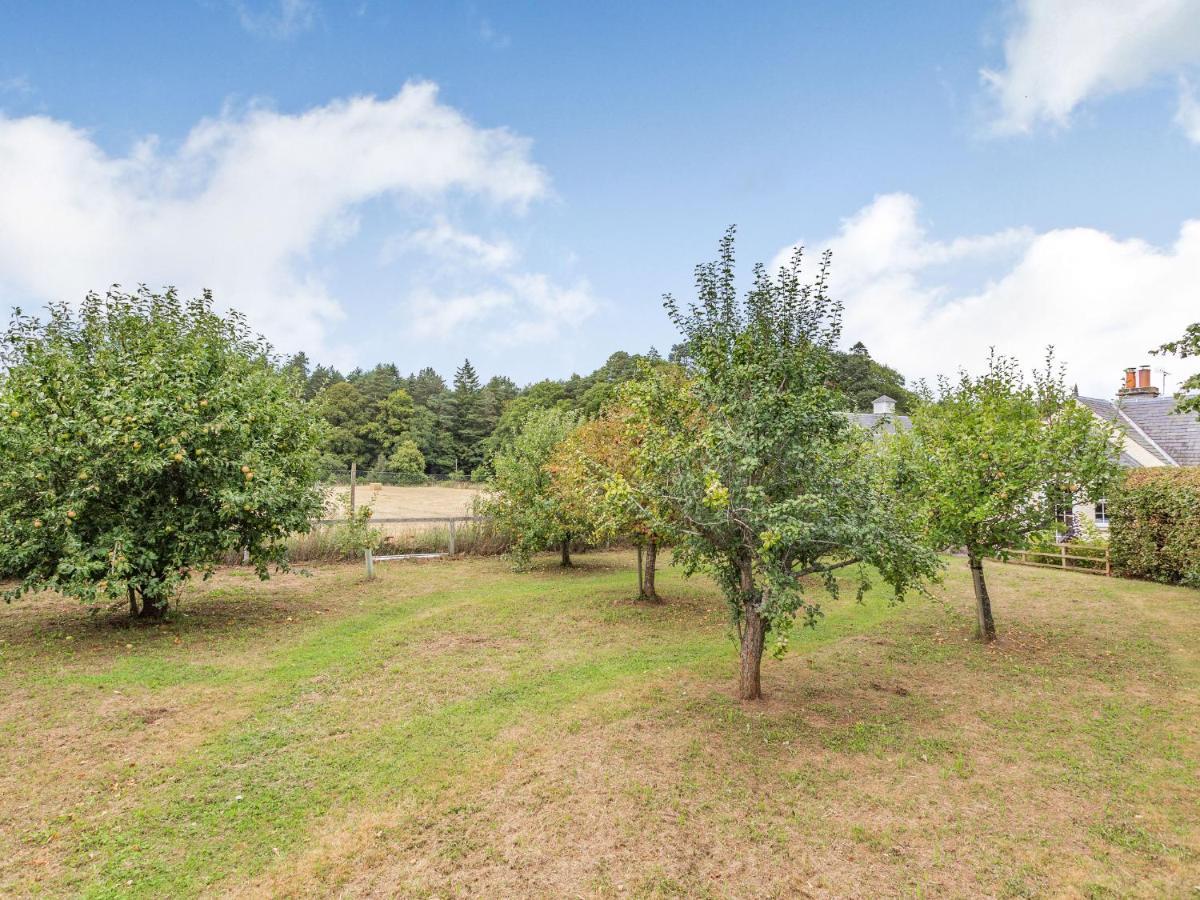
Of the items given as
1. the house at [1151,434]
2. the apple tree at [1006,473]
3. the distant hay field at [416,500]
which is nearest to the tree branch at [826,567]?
the apple tree at [1006,473]

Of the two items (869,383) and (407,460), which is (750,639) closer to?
(407,460)

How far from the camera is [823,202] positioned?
12648mm

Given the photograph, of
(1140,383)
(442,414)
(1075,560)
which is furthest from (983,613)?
(442,414)

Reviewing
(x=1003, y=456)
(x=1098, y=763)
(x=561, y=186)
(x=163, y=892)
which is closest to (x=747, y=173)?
(x=561, y=186)

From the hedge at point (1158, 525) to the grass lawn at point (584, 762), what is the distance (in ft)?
20.0

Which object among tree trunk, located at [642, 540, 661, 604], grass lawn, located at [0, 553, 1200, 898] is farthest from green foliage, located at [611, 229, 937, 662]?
tree trunk, located at [642, 540, 661, 604]

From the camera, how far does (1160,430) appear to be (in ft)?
74.4

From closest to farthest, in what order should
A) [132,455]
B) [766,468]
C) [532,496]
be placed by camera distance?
[766,468], [132,455], [532,496]

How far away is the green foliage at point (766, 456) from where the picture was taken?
5.39m

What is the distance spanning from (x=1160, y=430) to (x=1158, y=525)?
11.6m

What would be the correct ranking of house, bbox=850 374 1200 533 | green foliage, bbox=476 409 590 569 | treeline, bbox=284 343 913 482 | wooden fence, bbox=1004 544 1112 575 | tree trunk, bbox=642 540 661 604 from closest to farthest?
1. tree trunk, bbox=642 540 661 604
2. green foliage, bbox=476 409 590 569
3. wooden fence, bbox=1004 544 1112 575
4. house, bbox=850 374 1200 533
5. treeline, bbox=284 343 913 482

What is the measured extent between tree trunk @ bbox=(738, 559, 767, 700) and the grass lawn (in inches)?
12.6

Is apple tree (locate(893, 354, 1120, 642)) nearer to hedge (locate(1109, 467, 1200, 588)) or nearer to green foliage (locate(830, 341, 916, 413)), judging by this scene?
hedge (locate(1109, 467, 1200, 588))

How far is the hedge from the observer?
13867 mm
